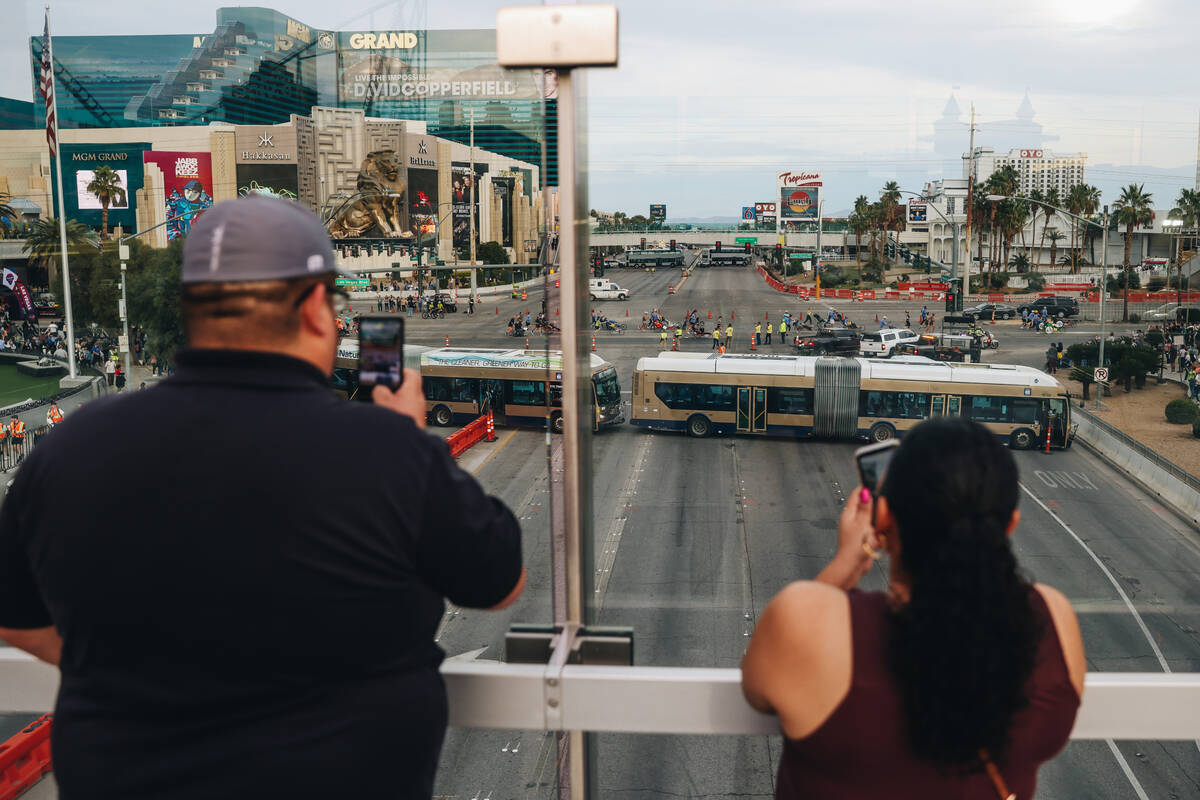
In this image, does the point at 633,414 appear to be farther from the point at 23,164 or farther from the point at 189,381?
the point at 23,164

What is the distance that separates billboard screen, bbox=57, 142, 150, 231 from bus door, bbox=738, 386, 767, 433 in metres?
79.3

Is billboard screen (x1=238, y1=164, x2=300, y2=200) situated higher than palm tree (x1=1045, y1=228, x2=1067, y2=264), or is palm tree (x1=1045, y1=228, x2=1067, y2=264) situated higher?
billboard screen (x1=238, y1=164, x2=300, y2=200)

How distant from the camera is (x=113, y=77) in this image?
12038 centimetres

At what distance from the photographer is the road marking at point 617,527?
1684 centimetres

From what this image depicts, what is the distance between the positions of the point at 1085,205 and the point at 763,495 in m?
74.8

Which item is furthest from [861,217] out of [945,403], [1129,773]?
[1129,773]

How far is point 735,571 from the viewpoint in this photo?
17.5 m

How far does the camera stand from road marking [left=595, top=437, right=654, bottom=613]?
663 inches

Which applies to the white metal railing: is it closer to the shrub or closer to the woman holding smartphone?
the woman holding smartphone

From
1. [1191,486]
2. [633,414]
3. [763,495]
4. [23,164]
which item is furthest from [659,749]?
[23,164]

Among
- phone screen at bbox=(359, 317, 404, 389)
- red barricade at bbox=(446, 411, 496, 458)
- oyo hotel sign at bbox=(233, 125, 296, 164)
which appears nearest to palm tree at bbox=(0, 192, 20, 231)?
oyo hotel sign at bbox=(233, 125, 296, 164)

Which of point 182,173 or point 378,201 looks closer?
point 378,201

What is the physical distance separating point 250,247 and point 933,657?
134cm

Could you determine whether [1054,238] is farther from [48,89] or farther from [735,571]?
[48,89]
